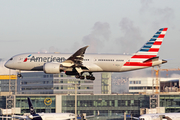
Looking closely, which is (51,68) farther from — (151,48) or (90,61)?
(151,48)

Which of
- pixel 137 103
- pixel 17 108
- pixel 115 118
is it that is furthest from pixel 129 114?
pixel 17 108

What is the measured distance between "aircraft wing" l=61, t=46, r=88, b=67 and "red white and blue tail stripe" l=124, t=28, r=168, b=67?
951cm

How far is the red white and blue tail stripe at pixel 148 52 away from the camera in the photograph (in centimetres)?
8212

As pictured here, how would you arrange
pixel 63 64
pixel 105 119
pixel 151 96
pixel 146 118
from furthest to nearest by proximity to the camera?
pixel 151 96, pixel 105 119, pixel 146 118, pixel 63 64

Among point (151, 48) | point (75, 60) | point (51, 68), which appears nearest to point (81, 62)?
point (75, 60)

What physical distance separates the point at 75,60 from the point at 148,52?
16.2m

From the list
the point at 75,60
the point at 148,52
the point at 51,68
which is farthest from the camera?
the point at 148,52

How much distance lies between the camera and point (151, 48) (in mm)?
85562

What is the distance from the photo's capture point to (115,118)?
122 meters

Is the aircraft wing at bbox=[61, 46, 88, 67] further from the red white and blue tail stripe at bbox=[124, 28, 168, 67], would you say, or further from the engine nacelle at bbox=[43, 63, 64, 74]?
the red white and blue tail stripe at bbox=[124, 28, 168, 67]

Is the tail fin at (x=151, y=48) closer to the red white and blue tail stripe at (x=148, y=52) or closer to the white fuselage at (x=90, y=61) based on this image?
the red white and blue tail stripe at (x=148, y=52)

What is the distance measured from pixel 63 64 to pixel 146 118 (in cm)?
2459

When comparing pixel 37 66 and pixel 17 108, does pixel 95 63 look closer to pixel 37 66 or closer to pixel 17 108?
pixel 37 66

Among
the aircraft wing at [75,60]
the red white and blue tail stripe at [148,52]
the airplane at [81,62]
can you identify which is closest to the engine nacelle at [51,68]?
the airplane at [81,62]
